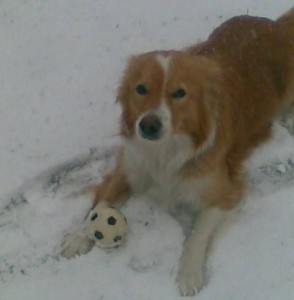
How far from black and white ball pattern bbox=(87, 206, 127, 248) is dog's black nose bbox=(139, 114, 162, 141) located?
2.06ft

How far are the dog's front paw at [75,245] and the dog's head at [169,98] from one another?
72 cm

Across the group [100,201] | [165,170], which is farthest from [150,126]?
[100,201]

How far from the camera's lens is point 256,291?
13.0ft

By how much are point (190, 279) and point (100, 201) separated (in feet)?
2.98

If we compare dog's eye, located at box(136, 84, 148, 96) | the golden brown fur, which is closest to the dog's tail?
the golden brown fur

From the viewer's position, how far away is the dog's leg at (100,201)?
168 inches

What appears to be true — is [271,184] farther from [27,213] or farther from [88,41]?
[88,41]

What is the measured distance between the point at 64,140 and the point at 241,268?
5.95 ft

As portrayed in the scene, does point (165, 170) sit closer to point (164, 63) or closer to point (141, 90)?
point (141, 90)

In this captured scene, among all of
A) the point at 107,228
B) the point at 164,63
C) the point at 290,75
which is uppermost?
the point at 164,63

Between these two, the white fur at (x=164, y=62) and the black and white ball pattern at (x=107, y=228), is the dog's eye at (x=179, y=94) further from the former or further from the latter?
the black and white ball pattern at (x=107, y=228)

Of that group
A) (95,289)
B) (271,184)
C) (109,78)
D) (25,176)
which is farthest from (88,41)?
(95,289)

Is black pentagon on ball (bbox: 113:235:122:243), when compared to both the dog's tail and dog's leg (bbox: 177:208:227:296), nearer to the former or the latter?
dog's leg (bbox: 177:208:227:296)

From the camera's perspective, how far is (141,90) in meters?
4.12
